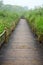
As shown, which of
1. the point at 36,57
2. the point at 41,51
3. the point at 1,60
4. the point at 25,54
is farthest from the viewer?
the point at 41,51

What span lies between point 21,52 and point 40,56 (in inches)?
42.0

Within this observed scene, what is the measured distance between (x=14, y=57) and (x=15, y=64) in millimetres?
1028

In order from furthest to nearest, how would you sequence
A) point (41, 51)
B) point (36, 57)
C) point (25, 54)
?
point (41, 51) → point (25, 54) → point (36, 57)

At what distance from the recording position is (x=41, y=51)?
9.54 m

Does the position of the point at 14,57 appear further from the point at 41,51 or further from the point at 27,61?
the point at 41,51

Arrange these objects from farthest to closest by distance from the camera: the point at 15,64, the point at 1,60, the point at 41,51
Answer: the point at 41,51
the point at 1,60
the point at 15,64

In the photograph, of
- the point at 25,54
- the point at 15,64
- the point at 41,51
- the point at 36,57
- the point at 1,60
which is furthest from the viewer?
the point at 41,51

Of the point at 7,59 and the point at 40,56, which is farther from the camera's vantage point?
the point at 40,56

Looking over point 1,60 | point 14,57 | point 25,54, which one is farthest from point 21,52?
point 1,60

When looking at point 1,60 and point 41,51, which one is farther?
point 41,51

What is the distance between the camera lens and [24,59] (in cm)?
800

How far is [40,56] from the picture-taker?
855cm

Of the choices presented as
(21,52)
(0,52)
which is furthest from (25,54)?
(0,52)

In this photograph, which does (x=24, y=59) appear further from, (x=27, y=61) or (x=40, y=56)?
(x=40, y=56)
